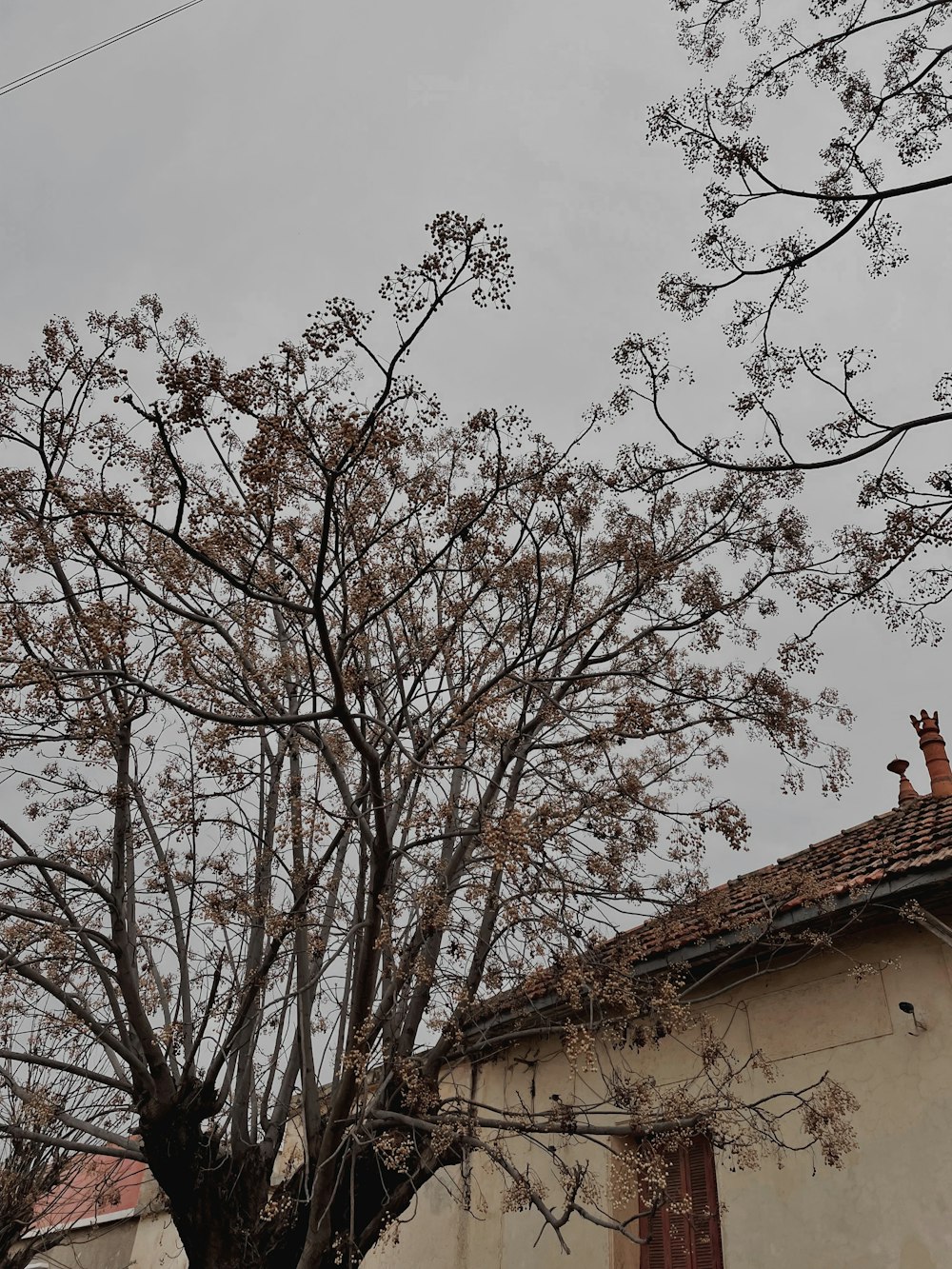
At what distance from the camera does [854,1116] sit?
771cm

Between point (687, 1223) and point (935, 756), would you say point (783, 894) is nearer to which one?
point (687, 1223)

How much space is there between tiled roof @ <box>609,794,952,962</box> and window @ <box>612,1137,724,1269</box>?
176 cm

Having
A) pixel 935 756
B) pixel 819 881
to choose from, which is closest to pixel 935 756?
pixel 935 756

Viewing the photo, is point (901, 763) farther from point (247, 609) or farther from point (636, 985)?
point (247, 609)

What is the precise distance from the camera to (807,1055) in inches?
328

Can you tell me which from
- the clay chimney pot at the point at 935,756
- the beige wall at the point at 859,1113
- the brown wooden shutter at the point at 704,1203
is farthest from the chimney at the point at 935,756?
the brown wooden shutter at the point at 704,1203

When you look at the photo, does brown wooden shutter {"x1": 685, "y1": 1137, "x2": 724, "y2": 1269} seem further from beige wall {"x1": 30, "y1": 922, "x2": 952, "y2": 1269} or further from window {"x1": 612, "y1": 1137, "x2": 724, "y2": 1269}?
beige wall {"x1": 30, "y1": 922, "x2": 952, "y2": 1269}

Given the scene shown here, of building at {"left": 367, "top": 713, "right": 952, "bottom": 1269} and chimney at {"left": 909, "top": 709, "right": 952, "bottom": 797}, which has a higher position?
chimney at {"left": 909, "top": 709, "right": 952, "bottom": 797}

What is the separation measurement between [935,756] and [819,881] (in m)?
4.08

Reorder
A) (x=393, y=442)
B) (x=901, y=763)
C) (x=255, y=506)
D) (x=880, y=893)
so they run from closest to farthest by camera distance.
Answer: (x=393, y=442)
(x=255, y=506)
(x=880, y=893)
(x=901, y=763)

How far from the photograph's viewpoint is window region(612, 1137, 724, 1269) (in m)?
8.52

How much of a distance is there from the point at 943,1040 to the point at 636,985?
226 cm

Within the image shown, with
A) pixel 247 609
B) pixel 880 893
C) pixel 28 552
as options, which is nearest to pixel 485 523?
pixel 247 609

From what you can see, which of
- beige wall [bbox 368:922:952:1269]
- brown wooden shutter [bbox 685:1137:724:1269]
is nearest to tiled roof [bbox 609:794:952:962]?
beige wall [bbox 368:922:952:1269]
